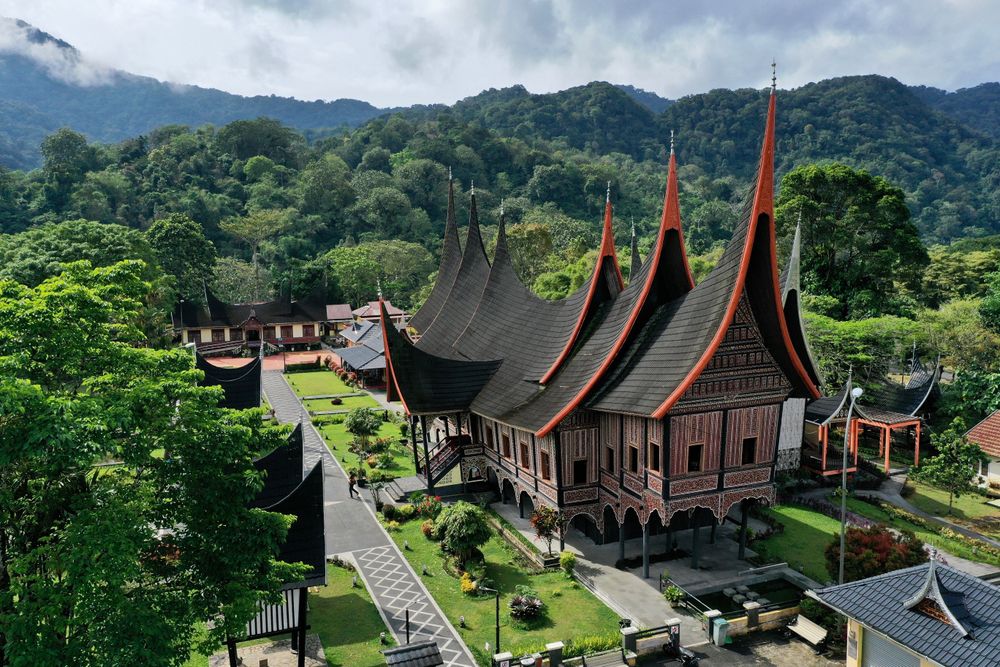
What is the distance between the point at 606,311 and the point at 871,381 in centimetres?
2151

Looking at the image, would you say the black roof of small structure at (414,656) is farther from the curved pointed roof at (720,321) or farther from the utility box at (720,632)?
the curved pointed roof at (720,321)

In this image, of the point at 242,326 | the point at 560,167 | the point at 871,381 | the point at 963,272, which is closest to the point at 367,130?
the point at 560,167

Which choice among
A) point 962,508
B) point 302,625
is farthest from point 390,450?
point 962,508

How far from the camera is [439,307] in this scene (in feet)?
Result: 137

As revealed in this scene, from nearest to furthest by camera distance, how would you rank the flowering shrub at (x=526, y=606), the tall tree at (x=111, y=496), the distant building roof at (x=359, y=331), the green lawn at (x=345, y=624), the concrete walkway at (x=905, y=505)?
the tall tree at (x=111, y=496), the green lawn at (x=345, y=624), the flowering shrub at (x=526, y=606), the concrete walkway at (x=905, y=505), the distant building roof at (x=359, y=331)

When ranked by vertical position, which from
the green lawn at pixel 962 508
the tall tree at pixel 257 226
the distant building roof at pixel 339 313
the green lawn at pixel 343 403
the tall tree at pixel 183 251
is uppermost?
the tall tree at pixel 257 226

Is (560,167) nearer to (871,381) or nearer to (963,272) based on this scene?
(963,272)

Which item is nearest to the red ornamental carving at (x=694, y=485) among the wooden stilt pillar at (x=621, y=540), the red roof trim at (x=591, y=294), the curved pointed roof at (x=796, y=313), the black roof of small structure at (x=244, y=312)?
the wooden stilt pillar at (x=621, y=540)

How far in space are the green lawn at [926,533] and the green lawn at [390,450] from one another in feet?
65.3

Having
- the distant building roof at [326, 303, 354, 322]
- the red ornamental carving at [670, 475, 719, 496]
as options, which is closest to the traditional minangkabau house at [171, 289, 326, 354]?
the distant building roof at [326, 303, 354, 322]

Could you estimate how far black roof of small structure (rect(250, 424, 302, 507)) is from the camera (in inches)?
786

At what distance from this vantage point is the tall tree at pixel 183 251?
244 feet

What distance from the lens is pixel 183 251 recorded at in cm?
7506

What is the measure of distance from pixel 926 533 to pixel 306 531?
2378cm
